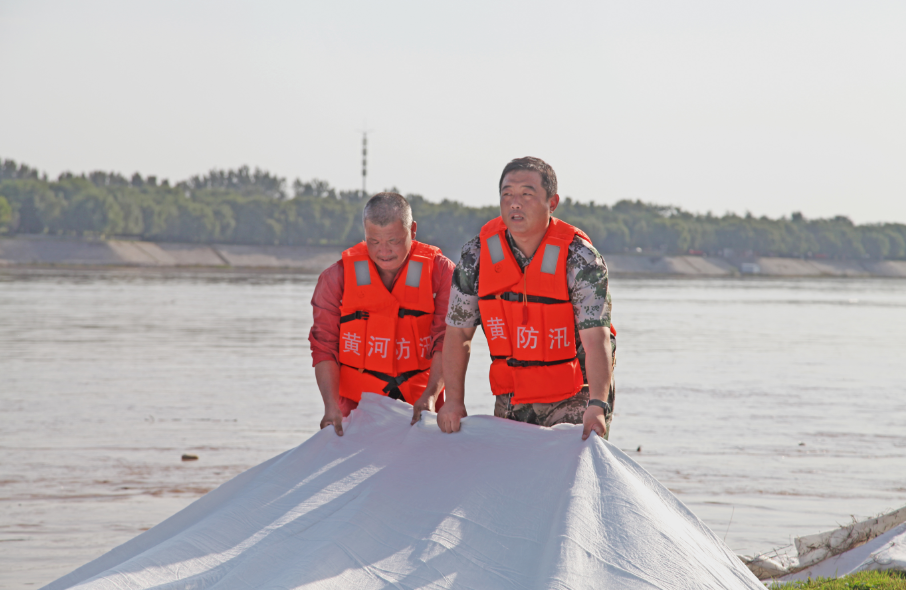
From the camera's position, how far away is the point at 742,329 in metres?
27.2

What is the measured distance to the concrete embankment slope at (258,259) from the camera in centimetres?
9050

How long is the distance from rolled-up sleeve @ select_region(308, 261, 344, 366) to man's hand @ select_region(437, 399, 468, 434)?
923 mm

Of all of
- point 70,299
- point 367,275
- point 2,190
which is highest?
point 2,190

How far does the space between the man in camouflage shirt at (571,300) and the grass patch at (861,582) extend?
1625mm

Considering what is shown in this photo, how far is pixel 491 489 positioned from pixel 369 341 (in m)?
1.28

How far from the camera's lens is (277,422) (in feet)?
35.2

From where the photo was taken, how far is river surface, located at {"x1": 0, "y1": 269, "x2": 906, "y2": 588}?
6.81 metres

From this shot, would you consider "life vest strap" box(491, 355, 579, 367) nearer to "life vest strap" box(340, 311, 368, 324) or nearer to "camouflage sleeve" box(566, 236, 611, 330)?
"camouflage sleeve" box(566, 236, 611, 330)

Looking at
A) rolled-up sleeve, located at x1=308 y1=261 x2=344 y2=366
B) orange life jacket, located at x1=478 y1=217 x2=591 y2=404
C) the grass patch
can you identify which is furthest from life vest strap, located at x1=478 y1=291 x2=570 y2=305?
the grass patch

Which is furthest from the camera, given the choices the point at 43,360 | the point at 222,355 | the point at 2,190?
the point at 2,190

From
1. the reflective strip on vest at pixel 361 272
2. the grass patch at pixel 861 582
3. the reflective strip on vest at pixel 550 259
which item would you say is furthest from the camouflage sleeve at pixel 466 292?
the grass patch at pixel 861 582

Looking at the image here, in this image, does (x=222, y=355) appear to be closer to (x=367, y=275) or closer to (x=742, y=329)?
(x=367, y=275)

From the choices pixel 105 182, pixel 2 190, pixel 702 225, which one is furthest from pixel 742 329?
pixel 105 182

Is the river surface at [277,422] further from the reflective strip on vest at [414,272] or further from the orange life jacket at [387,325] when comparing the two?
the reflective strip on vest at [414,272]
